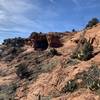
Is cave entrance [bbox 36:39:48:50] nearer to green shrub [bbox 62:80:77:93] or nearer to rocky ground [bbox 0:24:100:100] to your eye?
rocky ground [bbox 0:24:100:100]

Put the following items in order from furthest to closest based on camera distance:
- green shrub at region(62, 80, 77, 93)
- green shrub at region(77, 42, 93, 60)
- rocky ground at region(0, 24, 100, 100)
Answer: green shrub at region(77, 42, 93, 60) < green shrub at region(62, 80, 77, 93) < rocky ground at region(0, 24, 100, 100)

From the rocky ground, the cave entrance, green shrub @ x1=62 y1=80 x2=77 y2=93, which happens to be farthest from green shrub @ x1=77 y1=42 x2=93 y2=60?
the cave entrance

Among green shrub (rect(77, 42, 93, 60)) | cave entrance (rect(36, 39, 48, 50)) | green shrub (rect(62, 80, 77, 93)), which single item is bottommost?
green shrub (rect(62, 80, 77, 93))

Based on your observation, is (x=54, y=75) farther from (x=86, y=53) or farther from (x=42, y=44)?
(x=42, y=44)

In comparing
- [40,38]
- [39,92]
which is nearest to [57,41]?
[40,38]

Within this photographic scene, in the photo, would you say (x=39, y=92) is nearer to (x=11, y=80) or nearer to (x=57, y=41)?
(x=11, y=80)

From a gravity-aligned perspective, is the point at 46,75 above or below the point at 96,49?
below

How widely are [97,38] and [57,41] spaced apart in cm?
925

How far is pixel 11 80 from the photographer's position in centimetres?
3741

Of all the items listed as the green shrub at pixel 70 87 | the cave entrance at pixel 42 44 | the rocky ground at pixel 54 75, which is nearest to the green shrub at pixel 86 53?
the rocky ground at pixel 54 75

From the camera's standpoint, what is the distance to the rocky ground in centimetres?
2673

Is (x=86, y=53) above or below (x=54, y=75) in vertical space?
above

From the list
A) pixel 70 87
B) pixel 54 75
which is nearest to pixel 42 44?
pixel 54 75

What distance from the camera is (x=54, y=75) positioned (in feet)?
105
